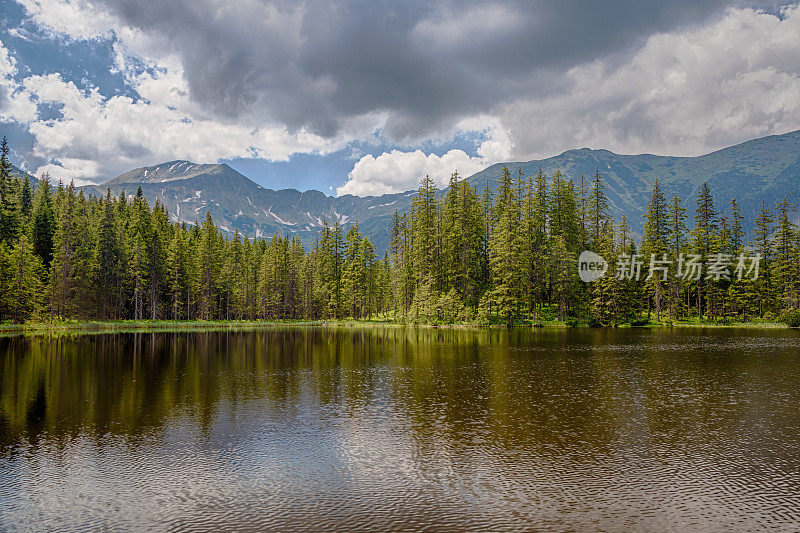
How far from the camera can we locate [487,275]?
83812mm

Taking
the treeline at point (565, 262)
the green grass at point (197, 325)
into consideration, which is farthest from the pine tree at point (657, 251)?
the green grass at point (197, 325)

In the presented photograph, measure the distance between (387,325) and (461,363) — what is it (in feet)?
178

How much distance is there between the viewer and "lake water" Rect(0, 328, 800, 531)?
11.2m

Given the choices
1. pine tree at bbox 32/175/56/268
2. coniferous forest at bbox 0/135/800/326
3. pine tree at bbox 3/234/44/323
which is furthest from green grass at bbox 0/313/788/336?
pine tree at bbox 32/175/56/268

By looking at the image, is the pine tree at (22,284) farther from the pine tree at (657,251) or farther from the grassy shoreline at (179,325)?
the pine tree at (657,251)

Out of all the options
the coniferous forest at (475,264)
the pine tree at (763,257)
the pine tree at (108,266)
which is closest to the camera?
the coniferous forest at (475,264)

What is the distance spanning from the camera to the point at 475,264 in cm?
8281

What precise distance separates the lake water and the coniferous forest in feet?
153

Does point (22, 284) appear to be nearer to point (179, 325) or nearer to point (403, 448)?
point (179, 325)

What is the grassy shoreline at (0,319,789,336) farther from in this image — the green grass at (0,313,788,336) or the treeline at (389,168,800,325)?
the treeline at (389,168,800,325)

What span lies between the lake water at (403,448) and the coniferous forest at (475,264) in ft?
153

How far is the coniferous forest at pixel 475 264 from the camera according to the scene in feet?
252

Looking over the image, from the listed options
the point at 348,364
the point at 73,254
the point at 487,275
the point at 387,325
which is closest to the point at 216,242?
the point at 73,254

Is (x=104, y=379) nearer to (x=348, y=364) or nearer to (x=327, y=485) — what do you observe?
(x=348, y=364)
